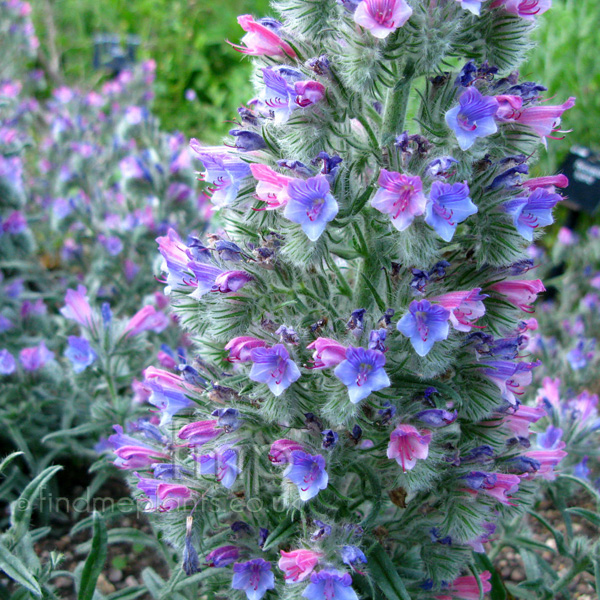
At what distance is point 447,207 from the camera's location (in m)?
1.46

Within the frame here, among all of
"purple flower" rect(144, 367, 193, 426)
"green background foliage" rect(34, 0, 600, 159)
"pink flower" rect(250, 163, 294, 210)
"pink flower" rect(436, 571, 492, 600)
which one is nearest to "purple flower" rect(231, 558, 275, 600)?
"purple flower" rect(144, 367, 193, 426)

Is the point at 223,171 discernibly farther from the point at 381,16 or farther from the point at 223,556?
the point at 223,556

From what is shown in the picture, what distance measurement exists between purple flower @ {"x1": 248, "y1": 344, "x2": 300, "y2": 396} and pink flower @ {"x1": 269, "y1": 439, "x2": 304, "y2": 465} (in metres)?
0.15

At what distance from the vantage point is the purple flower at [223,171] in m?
1.63

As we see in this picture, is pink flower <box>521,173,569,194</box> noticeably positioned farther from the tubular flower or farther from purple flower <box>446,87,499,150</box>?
the tubular flower

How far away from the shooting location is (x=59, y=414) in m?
3.03

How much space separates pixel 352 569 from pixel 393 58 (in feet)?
4.28

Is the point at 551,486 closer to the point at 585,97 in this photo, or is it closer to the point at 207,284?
the point at 207,284

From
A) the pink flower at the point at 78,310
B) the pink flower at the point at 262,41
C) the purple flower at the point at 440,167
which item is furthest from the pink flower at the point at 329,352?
the pink flower at the point at 78,310

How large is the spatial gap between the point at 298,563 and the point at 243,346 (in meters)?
0.56

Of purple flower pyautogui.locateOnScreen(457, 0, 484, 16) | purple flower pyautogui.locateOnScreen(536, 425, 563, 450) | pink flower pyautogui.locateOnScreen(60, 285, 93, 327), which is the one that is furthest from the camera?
pink flower pyautogui.locateOnScreen(60, 285, 93, 327)

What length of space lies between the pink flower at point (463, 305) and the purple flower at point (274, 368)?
408mm

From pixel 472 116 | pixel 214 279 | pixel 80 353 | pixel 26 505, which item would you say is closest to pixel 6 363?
pixel 80 353

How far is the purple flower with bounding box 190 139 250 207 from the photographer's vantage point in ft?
5.35
